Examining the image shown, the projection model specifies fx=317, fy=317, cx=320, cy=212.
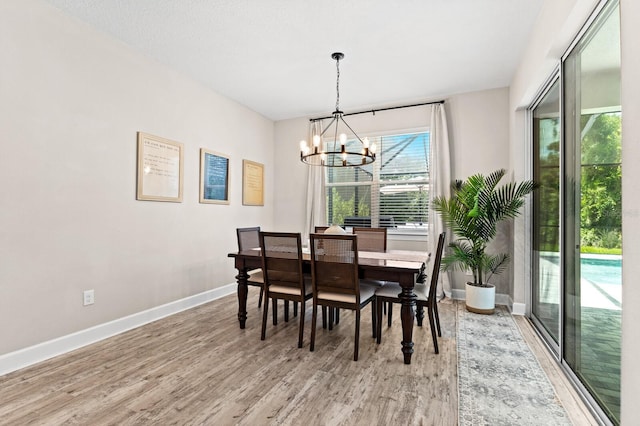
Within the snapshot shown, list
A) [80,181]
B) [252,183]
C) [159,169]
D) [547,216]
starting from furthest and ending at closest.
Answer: [252,183] → [159,169] → [547,216] → [80,181]

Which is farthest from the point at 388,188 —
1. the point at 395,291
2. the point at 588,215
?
the point at 588,215

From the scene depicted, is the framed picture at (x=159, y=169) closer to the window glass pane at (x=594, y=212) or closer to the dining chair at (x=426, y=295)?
the dining chair at (x=426, y=295)

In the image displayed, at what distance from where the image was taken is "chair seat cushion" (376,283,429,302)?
2566 millimetres

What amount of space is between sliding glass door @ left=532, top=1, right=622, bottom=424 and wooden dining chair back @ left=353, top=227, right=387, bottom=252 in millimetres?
1489

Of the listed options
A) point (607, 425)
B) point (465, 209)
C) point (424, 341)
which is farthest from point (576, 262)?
point (465, 209)

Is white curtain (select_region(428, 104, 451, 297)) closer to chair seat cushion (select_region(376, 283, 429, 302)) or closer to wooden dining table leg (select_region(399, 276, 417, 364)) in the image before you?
chair seat cushion (select_region(376, 283, 429, 302))

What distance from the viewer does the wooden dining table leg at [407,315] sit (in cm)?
232

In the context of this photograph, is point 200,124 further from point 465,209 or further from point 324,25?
point 465,209

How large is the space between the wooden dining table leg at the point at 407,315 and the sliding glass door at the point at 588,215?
1028 mm

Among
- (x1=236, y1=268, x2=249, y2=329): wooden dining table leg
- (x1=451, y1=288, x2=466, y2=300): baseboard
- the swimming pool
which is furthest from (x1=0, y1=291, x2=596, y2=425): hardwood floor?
(x1=451, y1=288, x2=466, y2=300): baseboard

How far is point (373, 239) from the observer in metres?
3.53

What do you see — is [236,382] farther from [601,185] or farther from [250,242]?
[601,185]

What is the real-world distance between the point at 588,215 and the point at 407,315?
1.30 meters

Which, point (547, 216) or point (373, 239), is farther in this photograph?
point (373, 239)
